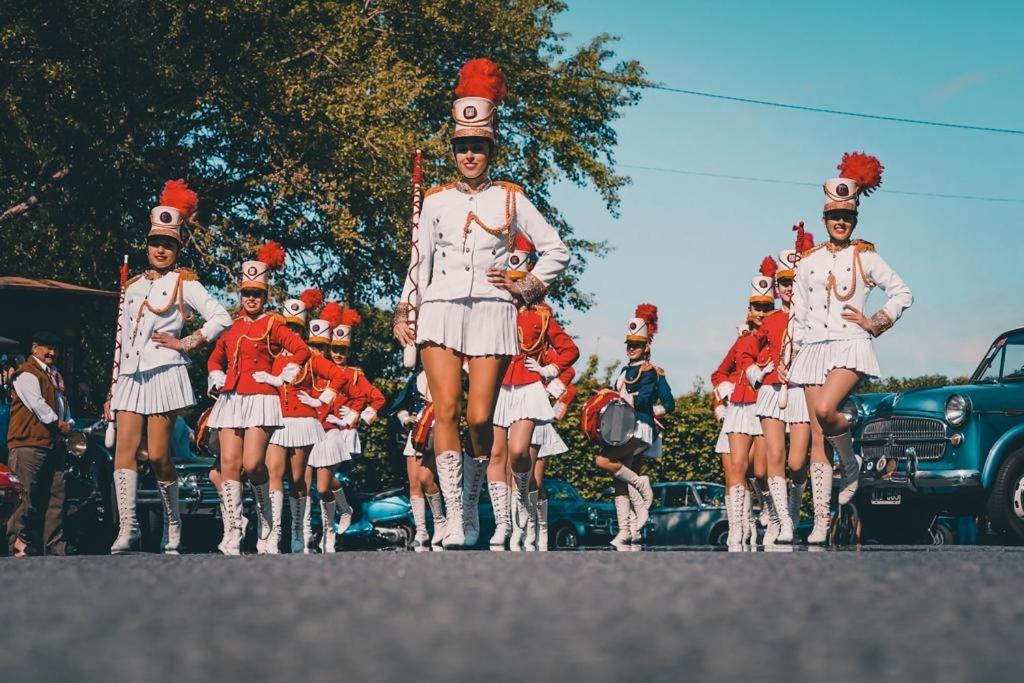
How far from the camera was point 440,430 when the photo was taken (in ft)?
30.3

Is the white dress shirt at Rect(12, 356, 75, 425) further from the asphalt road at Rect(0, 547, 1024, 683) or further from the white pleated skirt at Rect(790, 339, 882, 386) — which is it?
the asphalt road at Rect(0, 547, 1024, 683)

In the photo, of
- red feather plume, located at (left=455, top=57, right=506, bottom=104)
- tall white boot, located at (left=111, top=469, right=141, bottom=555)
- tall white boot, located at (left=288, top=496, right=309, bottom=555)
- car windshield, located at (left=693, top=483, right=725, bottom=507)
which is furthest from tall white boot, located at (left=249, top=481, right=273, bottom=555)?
car windshield, located at (left=693, top=483, right=725, bottom=507)

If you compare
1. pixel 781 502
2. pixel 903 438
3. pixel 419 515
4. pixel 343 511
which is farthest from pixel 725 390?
pixel 343 511

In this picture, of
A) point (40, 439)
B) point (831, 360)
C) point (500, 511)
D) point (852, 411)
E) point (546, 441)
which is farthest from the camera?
point (546, 441)

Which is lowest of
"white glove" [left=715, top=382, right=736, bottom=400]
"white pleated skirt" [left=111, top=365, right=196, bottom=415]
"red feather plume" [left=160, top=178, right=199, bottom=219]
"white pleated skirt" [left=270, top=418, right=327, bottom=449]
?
"white pleated skirt" [left=270, top=418, right=327, bottom=449]

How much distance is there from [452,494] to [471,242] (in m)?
1.52

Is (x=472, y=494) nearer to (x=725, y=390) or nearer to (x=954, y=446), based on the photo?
(x=725, y=390)

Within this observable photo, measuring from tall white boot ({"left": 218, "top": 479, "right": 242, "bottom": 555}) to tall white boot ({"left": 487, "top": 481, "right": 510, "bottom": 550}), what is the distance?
2.46 meters

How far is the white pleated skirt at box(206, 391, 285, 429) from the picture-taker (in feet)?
40.7

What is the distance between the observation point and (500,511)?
10.3 metres

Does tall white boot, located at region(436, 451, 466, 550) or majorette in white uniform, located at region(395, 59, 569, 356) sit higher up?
majorette in white uniform, located at region(395, 59, 569, 356)

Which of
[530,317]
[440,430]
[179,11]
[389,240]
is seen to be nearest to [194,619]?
[440,430]

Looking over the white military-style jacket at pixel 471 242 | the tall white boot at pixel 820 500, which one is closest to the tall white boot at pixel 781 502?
the tall white boot at pixel 820 500

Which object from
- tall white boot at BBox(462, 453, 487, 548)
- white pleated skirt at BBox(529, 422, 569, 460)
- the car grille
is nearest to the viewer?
tall white boot at BBox(462, 453, 487, 548)
